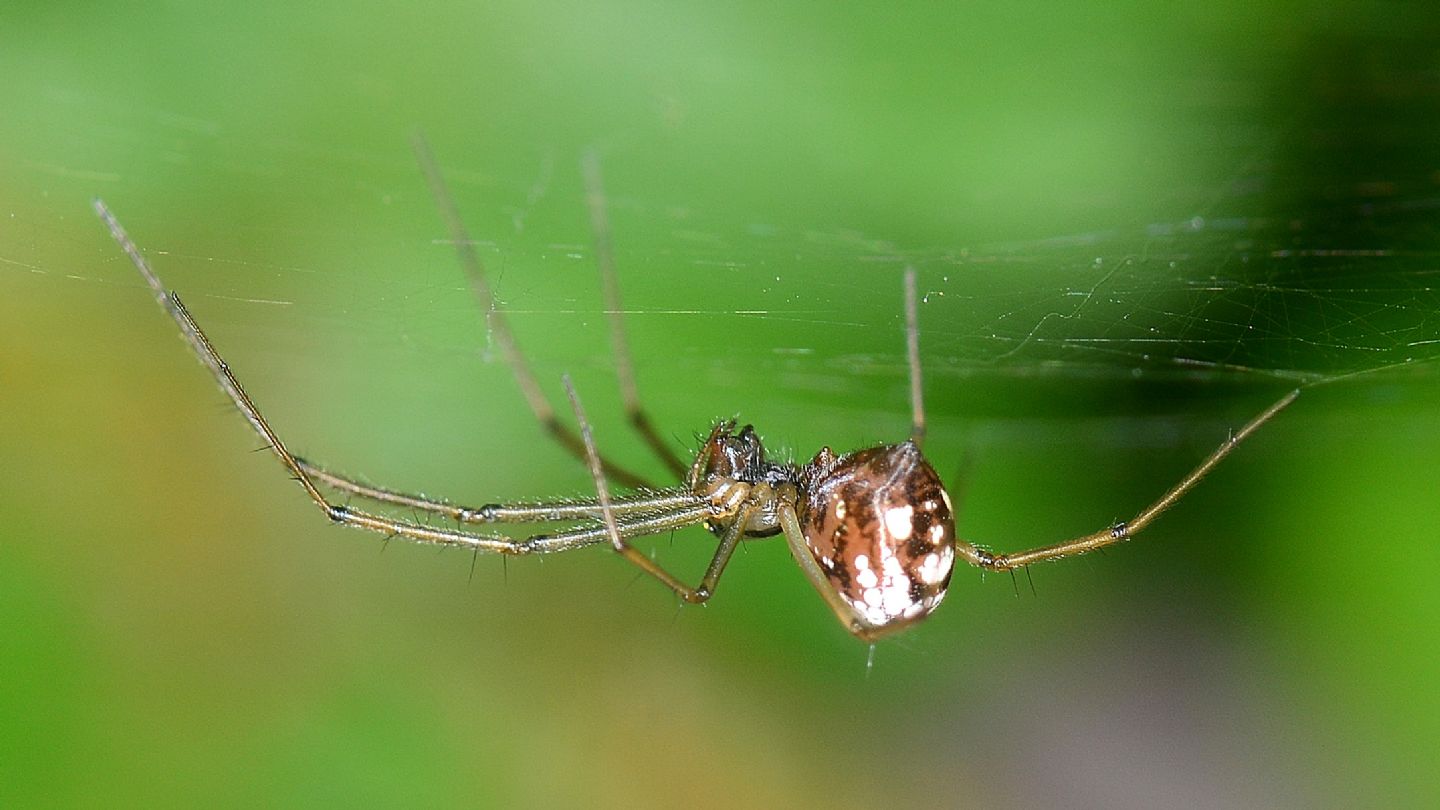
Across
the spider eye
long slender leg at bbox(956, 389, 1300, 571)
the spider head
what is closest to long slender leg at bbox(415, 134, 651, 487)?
the spider head

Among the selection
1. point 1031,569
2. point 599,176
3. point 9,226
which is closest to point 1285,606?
point 1031,569

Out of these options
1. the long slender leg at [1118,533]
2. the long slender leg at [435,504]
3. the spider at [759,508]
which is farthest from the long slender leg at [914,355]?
the long slender leg at [435,504]

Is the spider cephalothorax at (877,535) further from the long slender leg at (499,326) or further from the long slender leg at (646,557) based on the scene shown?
the long slender leg at (499,326)

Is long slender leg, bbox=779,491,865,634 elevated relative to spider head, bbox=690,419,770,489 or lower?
lower

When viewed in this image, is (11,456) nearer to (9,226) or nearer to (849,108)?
(9,226)

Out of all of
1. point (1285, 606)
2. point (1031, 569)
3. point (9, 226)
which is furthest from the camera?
point (1031, 569)

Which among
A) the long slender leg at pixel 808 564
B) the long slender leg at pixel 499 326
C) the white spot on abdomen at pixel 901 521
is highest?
the long slender leg at pixel 499 326

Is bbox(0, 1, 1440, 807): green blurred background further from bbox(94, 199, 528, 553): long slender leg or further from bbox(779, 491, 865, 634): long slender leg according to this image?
bbox(779, 491, 865, 634): long slender leg
